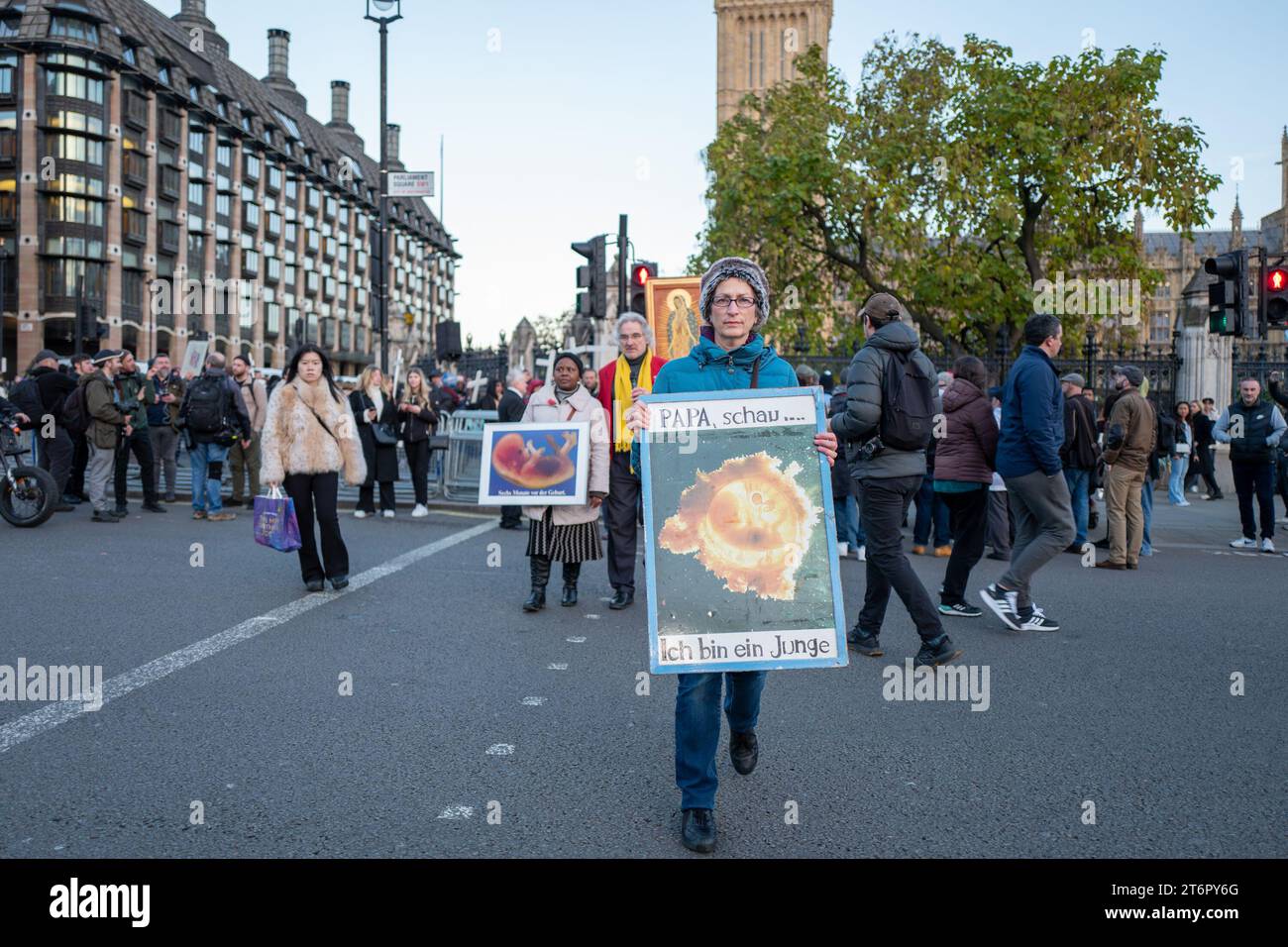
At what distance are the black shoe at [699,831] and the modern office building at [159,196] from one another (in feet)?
117

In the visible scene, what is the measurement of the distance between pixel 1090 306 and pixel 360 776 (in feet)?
69.4

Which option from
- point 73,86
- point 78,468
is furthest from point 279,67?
point 78,468

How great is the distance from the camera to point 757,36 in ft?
257

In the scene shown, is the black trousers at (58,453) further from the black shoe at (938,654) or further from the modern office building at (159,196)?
the modern office building at (159,196)

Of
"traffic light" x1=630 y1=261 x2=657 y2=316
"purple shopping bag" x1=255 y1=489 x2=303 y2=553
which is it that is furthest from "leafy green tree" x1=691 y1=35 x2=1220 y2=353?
"purple shopping bag" x1=255 y1=489 x2=303 y2=553

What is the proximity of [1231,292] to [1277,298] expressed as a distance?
1.70 feet

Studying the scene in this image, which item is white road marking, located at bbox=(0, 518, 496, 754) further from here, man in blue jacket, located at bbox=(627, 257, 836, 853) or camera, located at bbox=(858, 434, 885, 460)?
camera, located at bbox=(858, 434, 885, 460)

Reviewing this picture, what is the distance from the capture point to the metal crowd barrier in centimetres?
1523

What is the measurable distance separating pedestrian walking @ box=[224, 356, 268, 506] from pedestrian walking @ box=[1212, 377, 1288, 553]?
37.1 ft

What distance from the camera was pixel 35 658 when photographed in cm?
586

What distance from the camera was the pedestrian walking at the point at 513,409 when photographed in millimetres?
12711

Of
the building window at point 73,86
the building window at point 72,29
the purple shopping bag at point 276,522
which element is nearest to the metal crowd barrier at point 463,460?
the purple shopping bag at point 276,522
